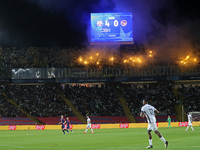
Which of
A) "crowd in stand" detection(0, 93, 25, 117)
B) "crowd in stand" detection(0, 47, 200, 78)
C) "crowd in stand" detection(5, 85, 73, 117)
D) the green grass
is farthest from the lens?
"crowd in stand" detection(0, 47, 200, 78)

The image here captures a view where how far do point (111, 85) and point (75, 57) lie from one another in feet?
31.1

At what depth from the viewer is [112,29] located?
215 feet

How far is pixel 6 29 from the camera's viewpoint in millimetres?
75250

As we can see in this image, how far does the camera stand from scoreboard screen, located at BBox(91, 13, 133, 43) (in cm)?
6519

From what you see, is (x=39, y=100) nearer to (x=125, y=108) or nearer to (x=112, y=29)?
(x=125, y=108)

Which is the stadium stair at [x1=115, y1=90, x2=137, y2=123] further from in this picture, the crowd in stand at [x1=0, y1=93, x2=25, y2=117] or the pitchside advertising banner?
the crowd in stand at [x1=0, y1=93, x2=25, y2=117]

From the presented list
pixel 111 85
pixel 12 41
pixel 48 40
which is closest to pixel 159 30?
pixel 111 85

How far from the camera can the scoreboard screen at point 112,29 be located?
65188 mm

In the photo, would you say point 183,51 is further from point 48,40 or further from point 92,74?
point 48,40

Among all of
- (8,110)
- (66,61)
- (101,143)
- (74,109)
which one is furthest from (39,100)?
(101,143)

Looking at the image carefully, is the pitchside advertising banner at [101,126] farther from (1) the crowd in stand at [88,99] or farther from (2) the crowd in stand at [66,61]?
(2) the crowd in stand at [66,61]

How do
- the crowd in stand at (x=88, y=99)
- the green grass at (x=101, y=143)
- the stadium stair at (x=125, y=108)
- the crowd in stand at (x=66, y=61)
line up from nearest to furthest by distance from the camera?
1. the green grass at (x=101, y=143)
2. the stadium stair at (x=125, y=108)
3. the crowd in stand at (x=88, y=99)
4. the crowd in stand at (x=66, y=61)

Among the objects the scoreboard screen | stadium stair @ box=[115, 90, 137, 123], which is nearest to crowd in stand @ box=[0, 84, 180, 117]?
stadium stair @ box=[115, 90, 137, 123]

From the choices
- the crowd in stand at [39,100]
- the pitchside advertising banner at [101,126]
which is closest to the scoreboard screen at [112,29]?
the crowd in stand at [39,100]
